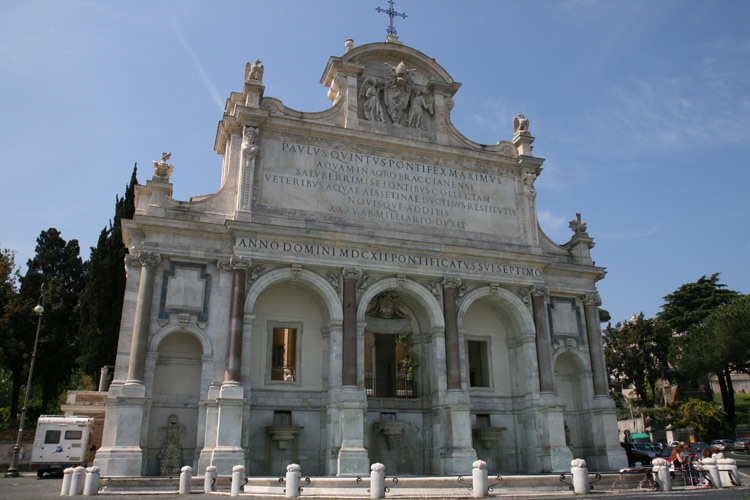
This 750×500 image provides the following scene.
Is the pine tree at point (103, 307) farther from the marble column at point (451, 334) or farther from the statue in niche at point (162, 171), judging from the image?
the marble column at point (451, 334)

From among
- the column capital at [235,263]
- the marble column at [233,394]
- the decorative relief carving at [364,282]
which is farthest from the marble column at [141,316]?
the decorative relief carving at [364,282]

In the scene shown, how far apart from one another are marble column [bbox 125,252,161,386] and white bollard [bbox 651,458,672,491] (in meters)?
16.5

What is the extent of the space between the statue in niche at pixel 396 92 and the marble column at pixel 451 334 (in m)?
7.86

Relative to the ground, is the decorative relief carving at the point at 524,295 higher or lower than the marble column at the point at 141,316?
higher

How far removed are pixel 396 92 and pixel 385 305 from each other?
9.62m

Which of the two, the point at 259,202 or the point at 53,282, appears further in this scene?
the point at 53,282

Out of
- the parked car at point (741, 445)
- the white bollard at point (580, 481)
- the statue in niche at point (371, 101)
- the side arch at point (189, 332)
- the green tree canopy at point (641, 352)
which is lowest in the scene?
the white bollard at point (580, 481)

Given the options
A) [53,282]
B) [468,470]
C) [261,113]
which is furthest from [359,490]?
[53,282]

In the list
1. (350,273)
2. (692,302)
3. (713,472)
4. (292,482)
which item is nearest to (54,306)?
(350,273)

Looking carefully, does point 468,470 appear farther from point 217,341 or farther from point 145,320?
point 145,320

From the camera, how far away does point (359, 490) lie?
1594cm

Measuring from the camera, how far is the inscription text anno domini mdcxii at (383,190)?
24672mm

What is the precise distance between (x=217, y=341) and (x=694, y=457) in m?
17.2

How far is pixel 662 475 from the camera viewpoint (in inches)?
706
